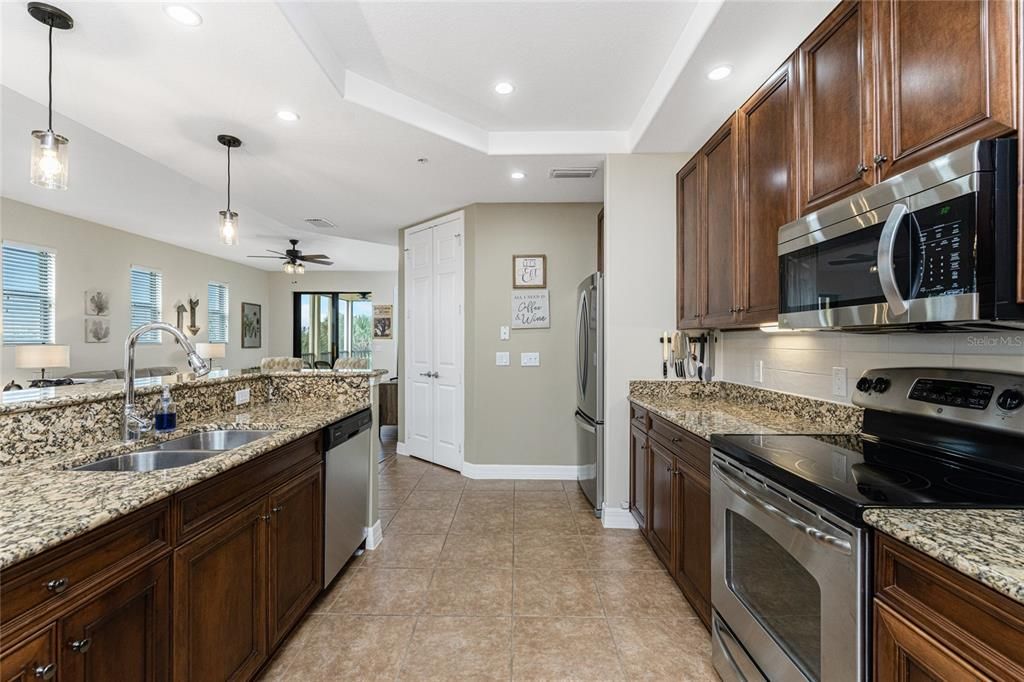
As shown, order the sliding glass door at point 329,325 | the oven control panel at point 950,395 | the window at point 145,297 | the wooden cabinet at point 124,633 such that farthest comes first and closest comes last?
the sliding glass door at point 329,325 < the window at point 145,297 < the oven control panel at point 950,395 < the wooden cabinet at point 124,633

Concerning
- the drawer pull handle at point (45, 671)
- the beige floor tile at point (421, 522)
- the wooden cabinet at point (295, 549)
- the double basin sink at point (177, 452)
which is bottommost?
the beige floor tile at point (421, 522)

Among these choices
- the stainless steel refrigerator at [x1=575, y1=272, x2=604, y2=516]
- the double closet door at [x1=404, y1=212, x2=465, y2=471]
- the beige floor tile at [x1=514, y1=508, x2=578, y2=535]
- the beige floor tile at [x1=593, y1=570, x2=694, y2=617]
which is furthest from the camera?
the double closet door at [x1=404, y1=212, x2=465, y2=471]

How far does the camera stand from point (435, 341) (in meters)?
4.63

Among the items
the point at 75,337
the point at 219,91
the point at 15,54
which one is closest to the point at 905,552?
the point at 219,91

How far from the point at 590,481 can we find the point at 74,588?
2936 mm

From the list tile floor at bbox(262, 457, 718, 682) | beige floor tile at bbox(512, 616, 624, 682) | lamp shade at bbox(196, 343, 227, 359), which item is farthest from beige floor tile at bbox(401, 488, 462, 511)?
lamp shade at bbox(196, 343, 227, 359)

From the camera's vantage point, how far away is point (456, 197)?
13.4ft

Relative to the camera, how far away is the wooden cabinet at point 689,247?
108 inches

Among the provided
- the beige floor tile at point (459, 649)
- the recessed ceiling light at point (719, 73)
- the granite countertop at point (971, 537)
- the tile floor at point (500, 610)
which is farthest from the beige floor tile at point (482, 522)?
the recessed ceiling light at point (719, 73)

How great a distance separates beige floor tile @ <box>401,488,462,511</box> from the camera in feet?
11.3

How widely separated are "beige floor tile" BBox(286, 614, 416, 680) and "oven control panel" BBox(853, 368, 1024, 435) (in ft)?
6.87

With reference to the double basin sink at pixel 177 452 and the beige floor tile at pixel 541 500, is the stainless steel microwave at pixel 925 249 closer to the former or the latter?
the double basin sink at pixel 177 452

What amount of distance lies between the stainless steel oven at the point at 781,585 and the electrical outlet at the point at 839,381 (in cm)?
75

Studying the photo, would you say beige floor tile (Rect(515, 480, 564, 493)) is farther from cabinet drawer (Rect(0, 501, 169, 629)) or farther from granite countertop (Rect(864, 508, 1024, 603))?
granite countertop (Rect(864, 508, 1024, 603))
